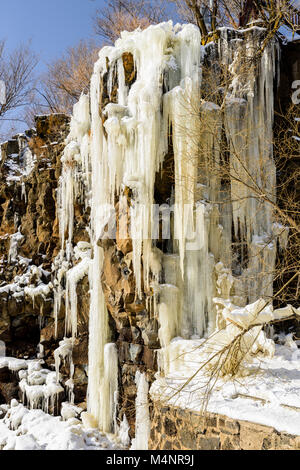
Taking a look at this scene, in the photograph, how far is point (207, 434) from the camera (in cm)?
381

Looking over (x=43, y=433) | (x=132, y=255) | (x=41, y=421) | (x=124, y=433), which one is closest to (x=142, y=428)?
(x=124, y=433)

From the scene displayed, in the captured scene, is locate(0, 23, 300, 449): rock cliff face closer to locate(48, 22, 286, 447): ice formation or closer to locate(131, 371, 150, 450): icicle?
locate(48, 22, 286, 447): ice formation

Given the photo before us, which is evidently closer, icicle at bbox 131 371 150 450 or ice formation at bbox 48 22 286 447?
icicle at bbox 131 371 150 450

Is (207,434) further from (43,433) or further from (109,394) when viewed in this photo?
(43,433)

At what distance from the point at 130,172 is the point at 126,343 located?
3375 millimetres

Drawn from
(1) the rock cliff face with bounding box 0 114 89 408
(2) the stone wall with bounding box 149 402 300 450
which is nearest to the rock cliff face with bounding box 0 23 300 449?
(1) the rock cliff face with bounding box 0 114 89 408

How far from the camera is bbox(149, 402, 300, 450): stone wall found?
3.36 m

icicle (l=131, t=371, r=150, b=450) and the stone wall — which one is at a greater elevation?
the stone wall

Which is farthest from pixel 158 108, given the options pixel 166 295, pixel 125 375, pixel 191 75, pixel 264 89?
pixel 125 375

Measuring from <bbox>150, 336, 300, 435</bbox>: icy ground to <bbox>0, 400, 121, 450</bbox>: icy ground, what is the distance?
247 cm

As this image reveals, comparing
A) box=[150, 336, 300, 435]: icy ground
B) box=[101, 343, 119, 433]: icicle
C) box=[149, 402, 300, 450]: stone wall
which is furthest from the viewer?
box=[101, 343, 119, 433]: icicle

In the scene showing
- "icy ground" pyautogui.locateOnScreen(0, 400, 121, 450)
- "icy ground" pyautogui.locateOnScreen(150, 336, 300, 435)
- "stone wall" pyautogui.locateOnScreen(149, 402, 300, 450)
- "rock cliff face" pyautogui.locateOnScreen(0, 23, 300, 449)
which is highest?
"rock cliff face" pyautogui.locateOnScreen(0, 23, 300, 449)

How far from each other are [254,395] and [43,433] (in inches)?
199
